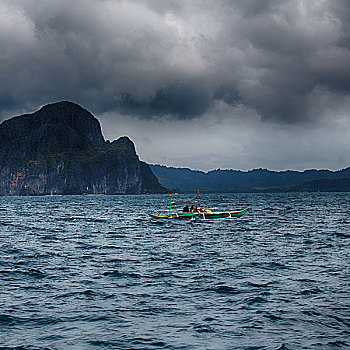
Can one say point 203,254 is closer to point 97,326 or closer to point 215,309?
point 215,309

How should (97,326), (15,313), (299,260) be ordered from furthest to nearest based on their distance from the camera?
1. (299,260)
2. (15,313)
3. (97,326)

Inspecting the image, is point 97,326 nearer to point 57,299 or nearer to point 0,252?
point 57,299

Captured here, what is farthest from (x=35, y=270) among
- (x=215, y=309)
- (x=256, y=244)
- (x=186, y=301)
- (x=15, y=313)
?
(x=256, y=244)

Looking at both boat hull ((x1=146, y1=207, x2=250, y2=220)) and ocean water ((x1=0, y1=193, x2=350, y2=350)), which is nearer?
ocean water ((x1=0, y1=193, x2=350, y2=350))

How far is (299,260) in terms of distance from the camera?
2686 cm

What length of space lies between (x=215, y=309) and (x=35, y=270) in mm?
12867

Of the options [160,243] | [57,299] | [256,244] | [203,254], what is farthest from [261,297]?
[160,243]

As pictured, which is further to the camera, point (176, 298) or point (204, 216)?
point (204, 216)

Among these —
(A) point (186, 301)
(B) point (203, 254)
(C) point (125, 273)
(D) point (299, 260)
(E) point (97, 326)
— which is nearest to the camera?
(E) point (97, 326)

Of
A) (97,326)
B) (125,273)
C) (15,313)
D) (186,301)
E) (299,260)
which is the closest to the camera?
(97,326)

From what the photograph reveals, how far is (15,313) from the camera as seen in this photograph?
50.7 ft

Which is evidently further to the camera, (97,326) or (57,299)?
(57,299)

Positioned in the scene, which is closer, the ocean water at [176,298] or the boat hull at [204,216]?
the ocean water at [176,298]

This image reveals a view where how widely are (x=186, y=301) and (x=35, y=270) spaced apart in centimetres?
1126
